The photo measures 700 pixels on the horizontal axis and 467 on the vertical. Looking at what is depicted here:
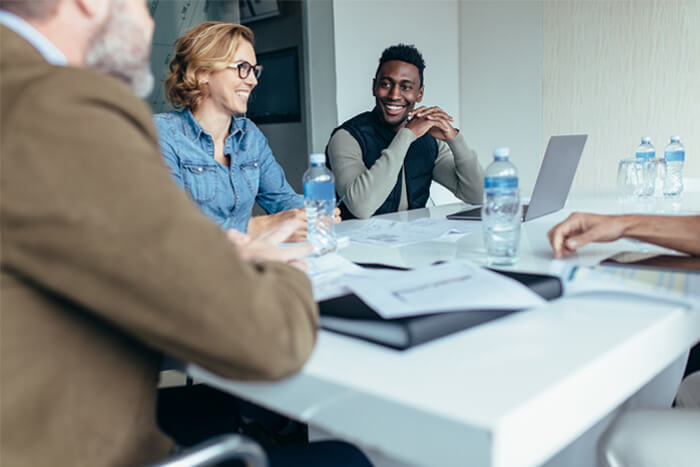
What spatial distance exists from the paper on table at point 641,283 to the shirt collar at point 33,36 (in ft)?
2.63

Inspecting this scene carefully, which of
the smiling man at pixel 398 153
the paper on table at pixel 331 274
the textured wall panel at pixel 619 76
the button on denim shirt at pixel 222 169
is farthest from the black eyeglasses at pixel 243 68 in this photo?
the textured wall panel at pixel 619 76

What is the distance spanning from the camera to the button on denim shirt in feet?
6.55

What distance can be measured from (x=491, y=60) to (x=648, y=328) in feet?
13.3

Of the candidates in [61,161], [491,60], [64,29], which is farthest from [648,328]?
[491,60]

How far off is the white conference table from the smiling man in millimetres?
1445

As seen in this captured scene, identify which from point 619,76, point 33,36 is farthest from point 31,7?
point 619,76

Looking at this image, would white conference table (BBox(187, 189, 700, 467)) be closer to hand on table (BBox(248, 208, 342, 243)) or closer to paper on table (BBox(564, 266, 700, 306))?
paper on table (BBox(564, 266, 700, 306))

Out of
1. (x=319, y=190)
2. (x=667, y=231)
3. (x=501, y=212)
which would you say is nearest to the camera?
(x=667, y=231)

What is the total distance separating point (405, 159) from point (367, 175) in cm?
42

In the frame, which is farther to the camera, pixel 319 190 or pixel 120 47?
pixel 319 190

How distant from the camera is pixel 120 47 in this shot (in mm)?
840

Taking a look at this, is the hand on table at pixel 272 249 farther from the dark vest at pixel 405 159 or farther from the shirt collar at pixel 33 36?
the dark vest at pixel 405 159

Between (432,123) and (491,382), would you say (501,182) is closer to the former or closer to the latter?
(491,382)

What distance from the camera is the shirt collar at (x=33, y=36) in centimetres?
72
